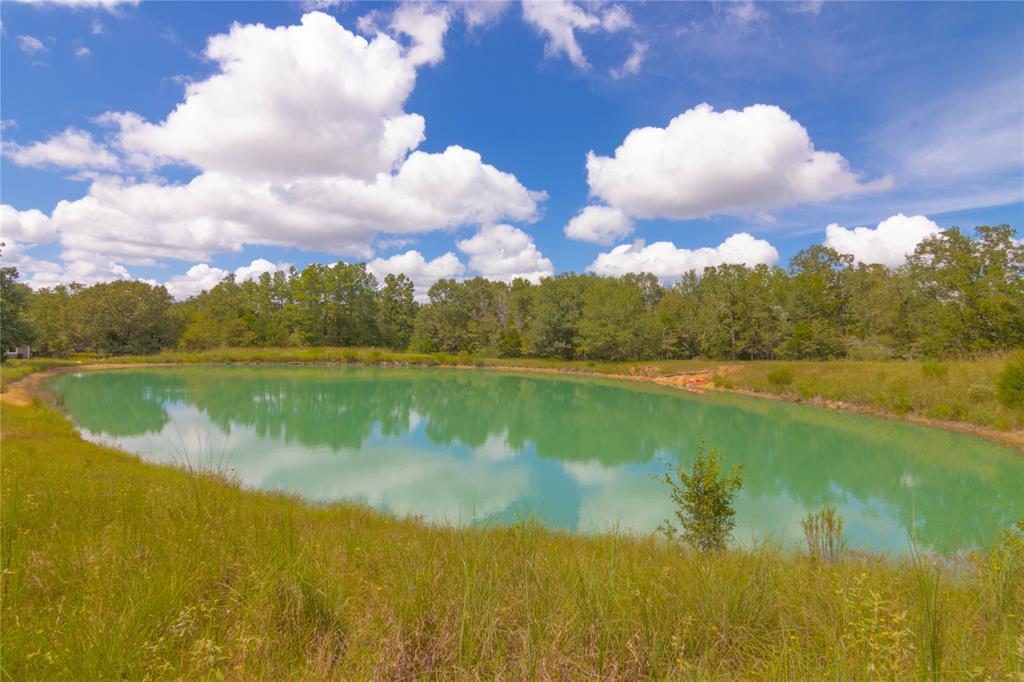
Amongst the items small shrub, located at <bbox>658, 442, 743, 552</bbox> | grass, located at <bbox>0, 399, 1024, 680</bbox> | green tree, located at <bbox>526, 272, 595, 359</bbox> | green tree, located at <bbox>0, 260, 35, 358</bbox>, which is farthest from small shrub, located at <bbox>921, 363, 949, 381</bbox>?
green tree, located at <bbox>0, 260, 35, 358</bbox>

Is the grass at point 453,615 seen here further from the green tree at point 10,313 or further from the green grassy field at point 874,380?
the green tree at point 10,313

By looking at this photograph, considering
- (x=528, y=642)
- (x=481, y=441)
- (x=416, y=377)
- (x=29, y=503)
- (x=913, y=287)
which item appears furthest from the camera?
(x=416, y=377)

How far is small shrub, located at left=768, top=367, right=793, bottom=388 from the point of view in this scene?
31.0 m

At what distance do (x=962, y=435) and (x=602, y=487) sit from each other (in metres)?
16.1

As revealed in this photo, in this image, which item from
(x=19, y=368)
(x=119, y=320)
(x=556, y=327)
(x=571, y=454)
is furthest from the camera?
(x=556, y=327)

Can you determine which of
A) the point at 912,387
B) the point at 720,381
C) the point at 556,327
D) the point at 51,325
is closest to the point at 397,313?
the point at 556,327

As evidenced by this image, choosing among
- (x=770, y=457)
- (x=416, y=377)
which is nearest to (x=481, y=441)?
(x=770, y=457)

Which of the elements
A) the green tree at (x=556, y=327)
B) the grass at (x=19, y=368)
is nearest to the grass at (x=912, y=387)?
the green tree at (x=556, y=327)

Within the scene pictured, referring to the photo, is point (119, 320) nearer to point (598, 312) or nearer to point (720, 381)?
point (598, 312)

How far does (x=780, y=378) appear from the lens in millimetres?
31250

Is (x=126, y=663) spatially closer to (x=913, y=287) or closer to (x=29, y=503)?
(x=29, y=503)

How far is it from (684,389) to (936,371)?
15508mm

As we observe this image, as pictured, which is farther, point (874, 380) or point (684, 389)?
point (684, 389)

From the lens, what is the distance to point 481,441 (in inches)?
770
